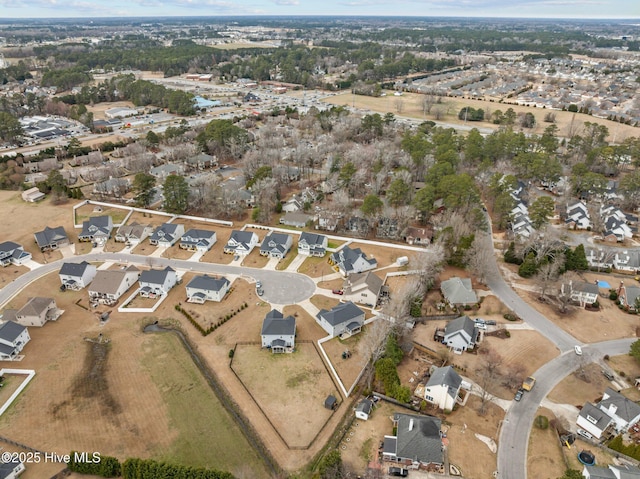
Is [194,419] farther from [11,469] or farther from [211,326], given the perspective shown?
[11,469]

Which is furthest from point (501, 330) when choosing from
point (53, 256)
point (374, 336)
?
point (53, 256)

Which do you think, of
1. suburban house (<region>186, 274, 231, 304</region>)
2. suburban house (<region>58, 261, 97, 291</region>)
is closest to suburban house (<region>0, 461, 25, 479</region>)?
suburban house (<region>186, 274, 231, 304</region>)

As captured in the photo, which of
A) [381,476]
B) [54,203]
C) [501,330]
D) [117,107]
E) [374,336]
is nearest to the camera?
[381,476]

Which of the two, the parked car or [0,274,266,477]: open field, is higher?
the parked car

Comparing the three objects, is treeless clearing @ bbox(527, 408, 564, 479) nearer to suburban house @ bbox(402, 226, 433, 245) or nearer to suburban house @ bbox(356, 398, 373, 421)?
suburban house @ bbox(356, 398, 373, 421)

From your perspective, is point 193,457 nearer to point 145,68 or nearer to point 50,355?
point 50,355

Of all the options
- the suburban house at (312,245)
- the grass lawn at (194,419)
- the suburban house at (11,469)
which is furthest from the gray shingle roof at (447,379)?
the suburban house at (11,469)
